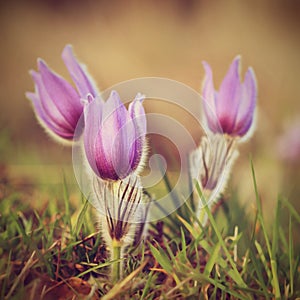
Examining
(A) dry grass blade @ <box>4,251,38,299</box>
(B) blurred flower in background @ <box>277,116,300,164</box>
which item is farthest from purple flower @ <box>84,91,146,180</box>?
(B) blurred flower in background @ <box>277,116,300,164</box>

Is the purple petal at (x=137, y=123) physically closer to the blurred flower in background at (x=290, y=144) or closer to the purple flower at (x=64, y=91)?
the purple flower at (x=64, y=91)

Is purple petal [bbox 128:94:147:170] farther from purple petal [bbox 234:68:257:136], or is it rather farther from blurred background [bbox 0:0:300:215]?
blurred background [bbox 0:0:300:215]

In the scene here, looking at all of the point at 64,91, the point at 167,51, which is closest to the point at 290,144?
the point at 167,51

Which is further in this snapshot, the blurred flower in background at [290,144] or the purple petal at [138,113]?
the blurred flower in background at [290,144]

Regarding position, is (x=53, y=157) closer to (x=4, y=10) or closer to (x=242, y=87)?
(x=4, y=10)

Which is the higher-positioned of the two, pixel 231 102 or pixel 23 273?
pixel 231 102

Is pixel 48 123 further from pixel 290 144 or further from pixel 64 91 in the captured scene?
pixel 290 144

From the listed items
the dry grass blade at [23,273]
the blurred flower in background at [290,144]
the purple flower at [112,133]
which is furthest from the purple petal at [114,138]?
the blurred flower in background at [290,144]
